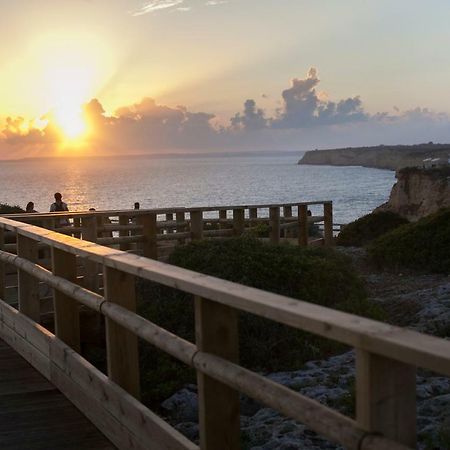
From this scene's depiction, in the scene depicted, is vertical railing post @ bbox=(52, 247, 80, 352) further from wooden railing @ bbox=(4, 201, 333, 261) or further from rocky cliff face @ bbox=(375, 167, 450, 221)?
rocky cliff face @ bbox=(375, 167, 450, 221)

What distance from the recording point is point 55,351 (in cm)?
560

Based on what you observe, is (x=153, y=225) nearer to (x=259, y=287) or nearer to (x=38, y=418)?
(x=259, y=287)

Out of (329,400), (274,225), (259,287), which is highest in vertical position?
(274,225)

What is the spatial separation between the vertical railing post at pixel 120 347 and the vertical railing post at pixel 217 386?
1170mm

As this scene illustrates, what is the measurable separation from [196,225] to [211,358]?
852 cm

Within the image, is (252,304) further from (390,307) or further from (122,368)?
(390,307)

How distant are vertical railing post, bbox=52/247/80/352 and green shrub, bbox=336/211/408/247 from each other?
1641 cm

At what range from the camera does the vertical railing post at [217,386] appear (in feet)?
10.5

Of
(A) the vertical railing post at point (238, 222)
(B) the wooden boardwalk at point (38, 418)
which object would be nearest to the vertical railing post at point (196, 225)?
(A) the vertical railing post at point (238, 222)

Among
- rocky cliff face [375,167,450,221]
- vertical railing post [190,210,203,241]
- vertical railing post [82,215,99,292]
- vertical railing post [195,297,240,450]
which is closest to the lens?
vertical railing post [195,297,240,450]

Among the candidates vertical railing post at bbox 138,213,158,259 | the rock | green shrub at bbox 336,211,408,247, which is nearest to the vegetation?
the rock

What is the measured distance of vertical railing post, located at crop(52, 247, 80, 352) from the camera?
5.56 metres

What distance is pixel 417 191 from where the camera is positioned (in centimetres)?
5803

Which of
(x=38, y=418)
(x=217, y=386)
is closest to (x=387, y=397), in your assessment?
(x=217, y=386)
